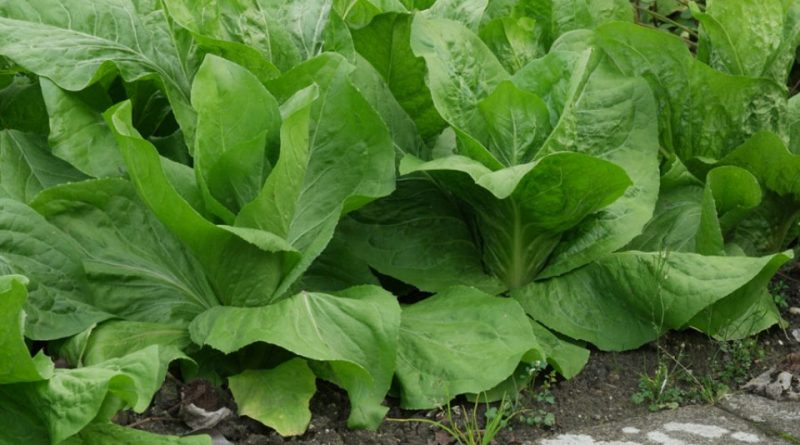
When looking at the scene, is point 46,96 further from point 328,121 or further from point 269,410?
point 269,410

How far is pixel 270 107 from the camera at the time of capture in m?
3.56

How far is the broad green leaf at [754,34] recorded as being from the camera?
15.0ft

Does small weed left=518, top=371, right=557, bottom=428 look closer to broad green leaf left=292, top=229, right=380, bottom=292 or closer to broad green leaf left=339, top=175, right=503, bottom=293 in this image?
broad green leaf left=339, top=175, right=503, bottom=293

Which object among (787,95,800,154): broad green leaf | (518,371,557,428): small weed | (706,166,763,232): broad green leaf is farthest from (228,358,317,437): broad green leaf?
(787,95,800,154): broad green leaf

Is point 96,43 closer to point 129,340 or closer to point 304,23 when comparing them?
point 304,23

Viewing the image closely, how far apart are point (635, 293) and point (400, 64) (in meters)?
1.14

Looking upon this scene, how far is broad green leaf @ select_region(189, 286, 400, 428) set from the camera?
3.46 meters

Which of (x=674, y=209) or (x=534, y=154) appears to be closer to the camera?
(x=534, y=154)

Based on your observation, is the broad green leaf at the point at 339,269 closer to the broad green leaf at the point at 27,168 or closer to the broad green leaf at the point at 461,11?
the broad green leaf at the point at 27,168

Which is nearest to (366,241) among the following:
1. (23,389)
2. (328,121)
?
(328,121)

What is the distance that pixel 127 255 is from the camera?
3.85m

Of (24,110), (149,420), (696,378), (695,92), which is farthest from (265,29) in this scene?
(696,378)

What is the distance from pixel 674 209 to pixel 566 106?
849mm

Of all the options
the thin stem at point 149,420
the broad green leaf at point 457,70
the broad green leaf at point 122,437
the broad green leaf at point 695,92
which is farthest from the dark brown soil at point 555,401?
the broad green leaf at point 457,70
